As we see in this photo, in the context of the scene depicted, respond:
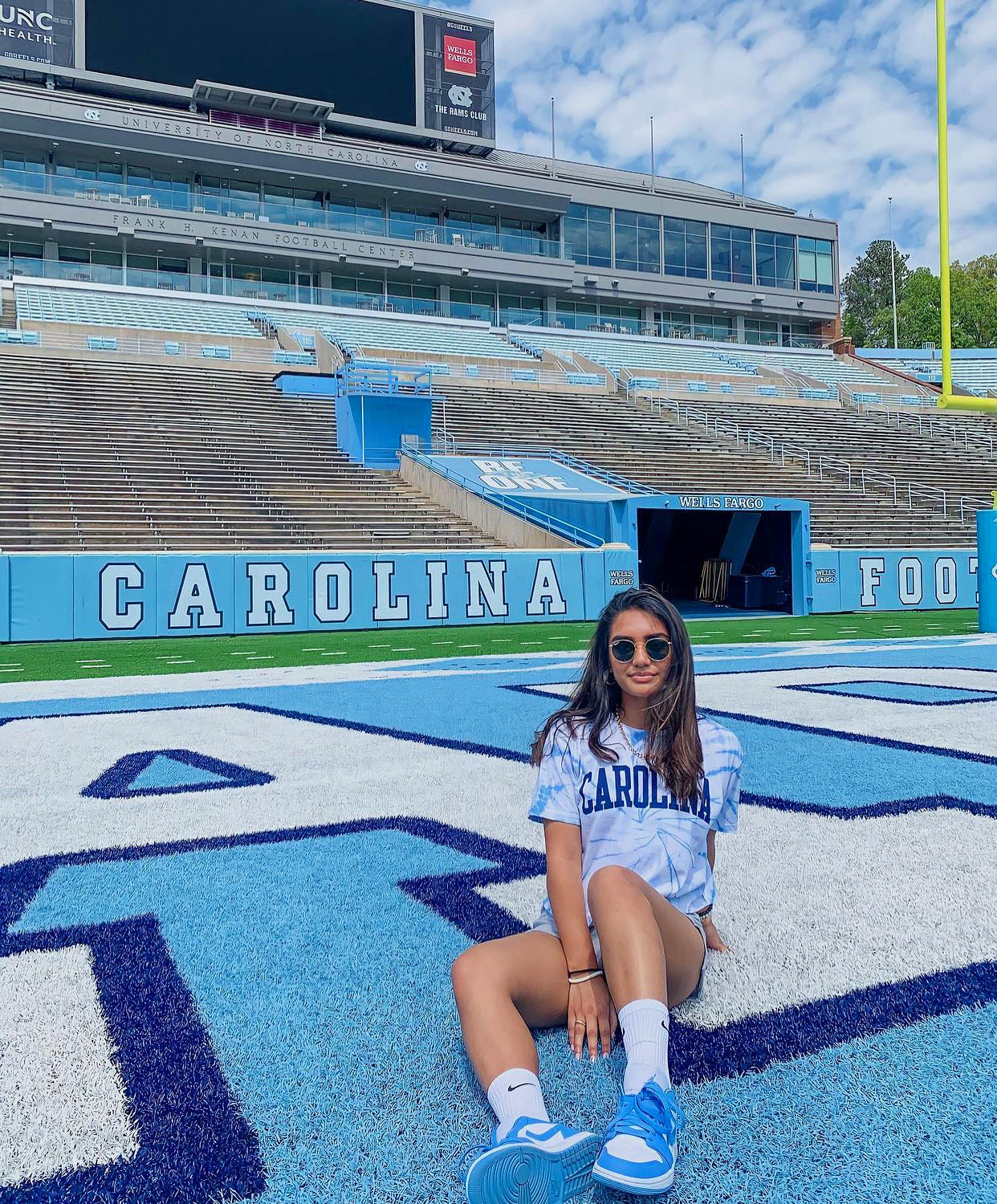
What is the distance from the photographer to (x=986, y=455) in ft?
100

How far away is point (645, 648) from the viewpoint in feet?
8.48

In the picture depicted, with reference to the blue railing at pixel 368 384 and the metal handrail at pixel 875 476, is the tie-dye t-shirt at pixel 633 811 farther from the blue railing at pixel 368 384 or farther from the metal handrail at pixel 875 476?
the metal handrail at pixel 875 476

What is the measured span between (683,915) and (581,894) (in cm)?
27

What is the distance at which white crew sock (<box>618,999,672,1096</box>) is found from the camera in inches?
77.4

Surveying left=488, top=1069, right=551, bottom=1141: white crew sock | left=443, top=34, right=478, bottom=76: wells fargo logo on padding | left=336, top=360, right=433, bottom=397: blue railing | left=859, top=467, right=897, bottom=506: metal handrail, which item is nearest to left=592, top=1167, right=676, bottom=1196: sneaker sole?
left=488, top=1069, right=551, bottom=1141: white crew sock

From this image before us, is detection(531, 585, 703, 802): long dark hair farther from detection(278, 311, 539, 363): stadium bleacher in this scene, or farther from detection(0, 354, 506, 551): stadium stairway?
detection(278, 311, 539, 363): stadium bleacher

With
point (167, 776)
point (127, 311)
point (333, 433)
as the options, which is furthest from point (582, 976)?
point (127, 311)

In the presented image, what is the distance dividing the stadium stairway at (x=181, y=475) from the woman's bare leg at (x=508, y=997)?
51.3ft

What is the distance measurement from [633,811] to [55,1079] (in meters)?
1.48

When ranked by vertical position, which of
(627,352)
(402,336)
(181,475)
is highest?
(627,352)

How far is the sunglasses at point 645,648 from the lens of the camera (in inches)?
101

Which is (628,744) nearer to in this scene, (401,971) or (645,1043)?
(645,1043)

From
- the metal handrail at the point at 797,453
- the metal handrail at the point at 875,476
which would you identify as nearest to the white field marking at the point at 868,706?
the metal handrail at the point at 875,476

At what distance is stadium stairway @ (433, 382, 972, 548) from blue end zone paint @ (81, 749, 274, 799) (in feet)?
58.1
